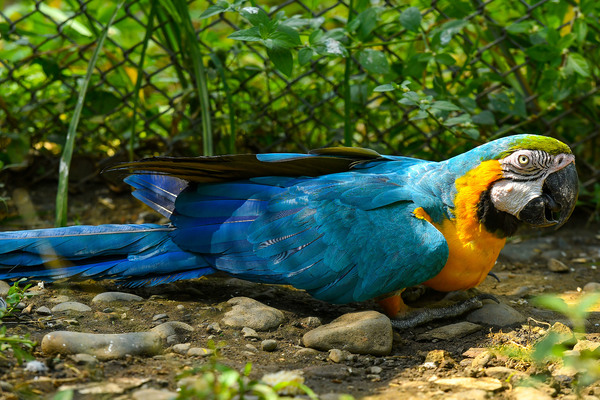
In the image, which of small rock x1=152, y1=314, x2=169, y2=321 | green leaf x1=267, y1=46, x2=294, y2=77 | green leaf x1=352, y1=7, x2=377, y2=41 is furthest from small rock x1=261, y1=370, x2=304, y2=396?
green leaf x1=352, y1=7, x2=377, y2=41

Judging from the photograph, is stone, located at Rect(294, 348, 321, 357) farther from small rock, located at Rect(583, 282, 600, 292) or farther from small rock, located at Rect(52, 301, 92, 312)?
small rock, located at Rect(583, 282, 600, 292)

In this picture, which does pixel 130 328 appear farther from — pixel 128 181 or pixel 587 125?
pixel 587 125

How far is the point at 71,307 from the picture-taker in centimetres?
216

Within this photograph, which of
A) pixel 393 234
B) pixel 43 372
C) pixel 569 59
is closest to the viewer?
pixel 43 372

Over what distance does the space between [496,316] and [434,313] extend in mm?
223

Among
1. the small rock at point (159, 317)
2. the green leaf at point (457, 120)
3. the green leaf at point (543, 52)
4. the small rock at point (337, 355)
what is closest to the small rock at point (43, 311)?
the small rock at point (159, 317)

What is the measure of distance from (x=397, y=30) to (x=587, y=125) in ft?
3.93

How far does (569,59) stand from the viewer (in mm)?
3072

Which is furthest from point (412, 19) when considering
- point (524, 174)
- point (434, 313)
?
point (434, 313)

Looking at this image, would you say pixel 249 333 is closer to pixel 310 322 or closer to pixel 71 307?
pixel 310 322

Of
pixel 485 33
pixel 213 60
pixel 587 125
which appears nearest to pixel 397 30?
pixel 485 33

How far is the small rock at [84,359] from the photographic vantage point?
167cm

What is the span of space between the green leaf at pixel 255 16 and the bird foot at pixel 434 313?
4.15 ft

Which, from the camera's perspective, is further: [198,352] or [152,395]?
[198,352]
